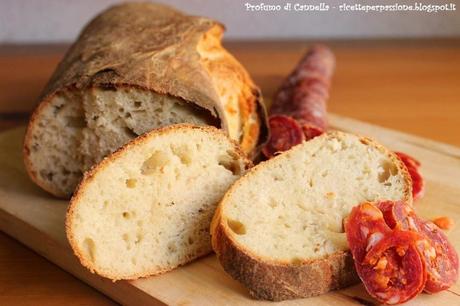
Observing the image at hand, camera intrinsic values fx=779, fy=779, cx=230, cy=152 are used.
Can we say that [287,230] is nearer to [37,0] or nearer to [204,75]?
[204,75]

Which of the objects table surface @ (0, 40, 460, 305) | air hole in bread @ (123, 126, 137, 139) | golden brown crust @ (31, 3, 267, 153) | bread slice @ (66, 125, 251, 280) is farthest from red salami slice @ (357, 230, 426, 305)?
table surface @ (0, 40, 460, 305)

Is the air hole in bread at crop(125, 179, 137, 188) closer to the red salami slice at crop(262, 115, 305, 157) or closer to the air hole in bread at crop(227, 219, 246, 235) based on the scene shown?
the air hole in bread at crop(227, 219, 246, 235)

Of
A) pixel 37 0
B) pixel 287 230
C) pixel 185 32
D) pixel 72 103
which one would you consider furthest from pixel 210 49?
pixel 37 0

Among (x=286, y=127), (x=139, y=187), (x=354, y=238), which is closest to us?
(x=354, y=238)

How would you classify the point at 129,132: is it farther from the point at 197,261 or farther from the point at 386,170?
the point at 386,170

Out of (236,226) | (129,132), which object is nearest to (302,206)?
(236,226)

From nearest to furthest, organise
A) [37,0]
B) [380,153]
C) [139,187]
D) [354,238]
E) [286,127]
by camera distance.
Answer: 1. [354,238]
2. [139,187]
3. [380,153]
4. [286,127]
5. [37,0]
